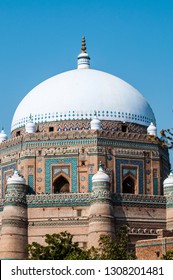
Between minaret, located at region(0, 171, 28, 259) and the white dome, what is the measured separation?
10.9 ft

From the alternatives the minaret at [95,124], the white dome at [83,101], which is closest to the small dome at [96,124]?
the minaret at [95,124]

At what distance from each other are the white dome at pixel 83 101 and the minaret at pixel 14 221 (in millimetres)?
3325

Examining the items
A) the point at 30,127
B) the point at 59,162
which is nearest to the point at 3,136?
the point at 30,127

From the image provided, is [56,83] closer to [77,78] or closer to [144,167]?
[77,78]

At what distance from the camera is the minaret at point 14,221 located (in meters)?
29.0

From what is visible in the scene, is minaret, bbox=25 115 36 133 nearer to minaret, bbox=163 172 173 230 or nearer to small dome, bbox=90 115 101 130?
small dome, bbox=90 115 101 130

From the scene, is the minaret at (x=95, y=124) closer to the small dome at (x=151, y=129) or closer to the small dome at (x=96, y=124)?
the small dome at (x=96, y=124)

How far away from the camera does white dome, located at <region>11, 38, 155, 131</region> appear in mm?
32375

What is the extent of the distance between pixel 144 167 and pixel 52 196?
4123mm

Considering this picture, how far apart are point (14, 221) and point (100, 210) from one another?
10.5ft

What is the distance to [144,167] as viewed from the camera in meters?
32.2

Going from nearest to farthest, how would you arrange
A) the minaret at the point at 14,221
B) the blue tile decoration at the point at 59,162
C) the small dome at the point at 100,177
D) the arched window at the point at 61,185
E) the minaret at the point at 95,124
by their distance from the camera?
the minaret at the point at 14,221
the small dome at the point at 100,177
the blue tile decoration at the point at 59,162
the minaret at the point at 95,124
the arched window at the point at 61,185

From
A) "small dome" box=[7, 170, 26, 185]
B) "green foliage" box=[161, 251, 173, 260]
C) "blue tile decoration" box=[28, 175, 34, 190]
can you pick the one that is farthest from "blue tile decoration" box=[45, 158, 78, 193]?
"green foliage" box=[161, 251, 173, 260]

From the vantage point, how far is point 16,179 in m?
30.5
